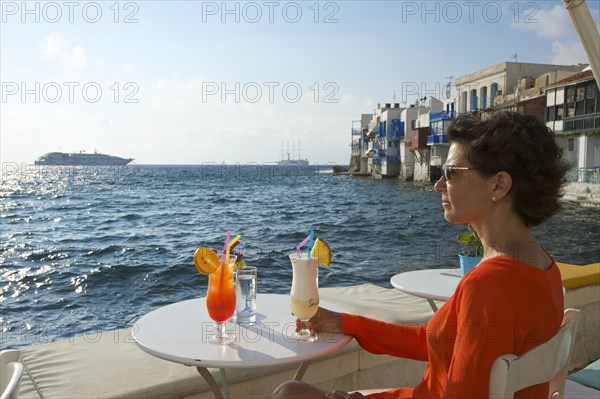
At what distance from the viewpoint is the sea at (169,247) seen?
9.09 meters

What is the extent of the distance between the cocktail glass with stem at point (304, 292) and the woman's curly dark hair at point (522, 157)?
59 centimetres

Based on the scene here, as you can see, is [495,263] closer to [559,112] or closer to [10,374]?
[10,374]

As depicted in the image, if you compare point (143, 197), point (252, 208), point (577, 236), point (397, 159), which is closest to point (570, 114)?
point (577, 236)

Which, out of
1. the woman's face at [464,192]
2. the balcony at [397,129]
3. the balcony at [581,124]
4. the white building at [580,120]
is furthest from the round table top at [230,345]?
the balcony at [397,129]

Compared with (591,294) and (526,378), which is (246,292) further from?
(591,294)

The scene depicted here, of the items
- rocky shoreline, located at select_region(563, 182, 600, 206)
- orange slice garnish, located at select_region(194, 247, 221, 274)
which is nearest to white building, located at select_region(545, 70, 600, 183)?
rocky shoreline, located at select_region(563, 182, 600, 206)

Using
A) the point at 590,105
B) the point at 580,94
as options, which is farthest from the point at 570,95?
the point at 590,105

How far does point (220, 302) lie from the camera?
161 centimetres

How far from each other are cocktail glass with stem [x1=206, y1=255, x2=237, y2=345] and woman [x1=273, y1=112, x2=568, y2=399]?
11.3 inches

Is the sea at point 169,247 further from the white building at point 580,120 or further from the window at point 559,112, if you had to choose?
the window at point 559,112

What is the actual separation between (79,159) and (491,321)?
346ft

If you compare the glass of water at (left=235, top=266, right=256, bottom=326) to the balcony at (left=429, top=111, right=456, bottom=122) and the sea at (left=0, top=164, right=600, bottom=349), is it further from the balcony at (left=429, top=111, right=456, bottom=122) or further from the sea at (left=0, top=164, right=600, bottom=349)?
the balcony at (left=429, top=111, right=456, bottom=122)

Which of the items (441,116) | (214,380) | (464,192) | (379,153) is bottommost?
(214,380)

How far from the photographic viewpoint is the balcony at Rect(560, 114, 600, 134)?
23.6m
